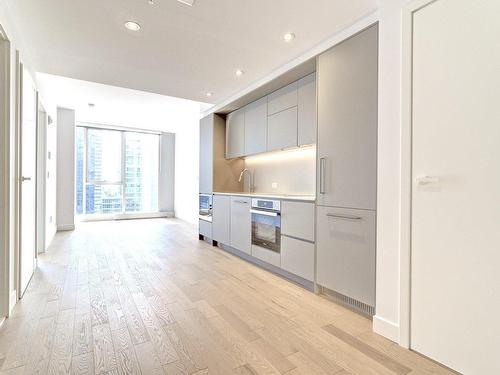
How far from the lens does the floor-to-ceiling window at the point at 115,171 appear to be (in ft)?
23.5

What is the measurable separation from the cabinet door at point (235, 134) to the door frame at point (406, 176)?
254cm

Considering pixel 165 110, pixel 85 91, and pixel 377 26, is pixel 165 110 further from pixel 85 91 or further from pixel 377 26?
pixel 377 26

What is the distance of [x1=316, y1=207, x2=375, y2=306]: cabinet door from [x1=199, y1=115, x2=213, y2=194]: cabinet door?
2457 mm

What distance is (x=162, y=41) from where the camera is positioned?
2449 millimetres

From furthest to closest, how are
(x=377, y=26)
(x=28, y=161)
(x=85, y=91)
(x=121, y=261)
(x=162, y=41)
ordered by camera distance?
1. (x=85, y=91)
2. (x=121, y=261)
3. (x=28, y=161)
4. (x=162, y=41)
5. (x=377, y=26)

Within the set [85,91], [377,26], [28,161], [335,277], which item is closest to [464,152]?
[377,26]

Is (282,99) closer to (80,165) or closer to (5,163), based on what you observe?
(5,163)

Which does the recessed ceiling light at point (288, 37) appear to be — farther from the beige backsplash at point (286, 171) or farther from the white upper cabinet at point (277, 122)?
the beige backsplash at point (286, 171)

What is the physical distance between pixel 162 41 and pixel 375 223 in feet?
7.99

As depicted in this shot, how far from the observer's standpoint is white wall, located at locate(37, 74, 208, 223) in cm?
450

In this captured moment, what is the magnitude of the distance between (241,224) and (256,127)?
1.38 meters

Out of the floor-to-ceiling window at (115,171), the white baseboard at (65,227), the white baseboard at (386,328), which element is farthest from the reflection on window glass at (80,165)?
the white baseboard at (386,328)

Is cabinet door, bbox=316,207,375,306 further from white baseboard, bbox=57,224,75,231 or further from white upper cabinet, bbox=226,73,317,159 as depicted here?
white baseboard, bbox=57,224,75,231

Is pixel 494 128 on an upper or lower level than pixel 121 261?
upper
